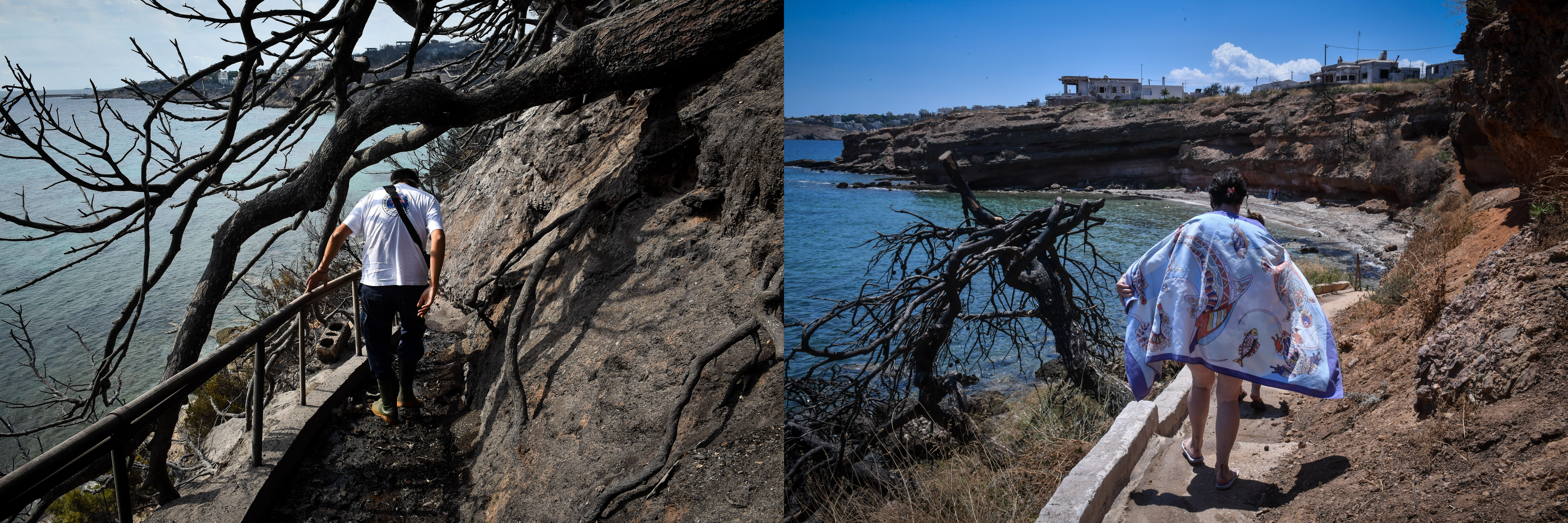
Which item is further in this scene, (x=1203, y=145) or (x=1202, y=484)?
(x=1203, y=145)

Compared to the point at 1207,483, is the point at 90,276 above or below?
above

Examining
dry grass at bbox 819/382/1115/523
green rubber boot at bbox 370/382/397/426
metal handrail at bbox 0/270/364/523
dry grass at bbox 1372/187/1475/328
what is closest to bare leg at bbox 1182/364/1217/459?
dry grass at bbox 819/382/1115/523

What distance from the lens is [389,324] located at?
3.68m

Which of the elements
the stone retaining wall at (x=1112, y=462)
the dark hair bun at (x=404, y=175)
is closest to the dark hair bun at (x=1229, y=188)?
the stone retaining wall at (x=1112, y=462)

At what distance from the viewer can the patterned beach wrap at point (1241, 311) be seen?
2.55 metres

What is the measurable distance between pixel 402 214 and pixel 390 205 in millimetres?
113

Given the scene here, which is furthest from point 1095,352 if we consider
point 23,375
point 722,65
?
point 23,375

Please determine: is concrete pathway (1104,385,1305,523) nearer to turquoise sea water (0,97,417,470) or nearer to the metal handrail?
the metal handrail

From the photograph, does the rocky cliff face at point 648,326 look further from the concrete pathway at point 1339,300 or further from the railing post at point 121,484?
the concrete pathway at point 1339,300

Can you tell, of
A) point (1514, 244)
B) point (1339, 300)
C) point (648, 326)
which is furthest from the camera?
point (1339, 300)

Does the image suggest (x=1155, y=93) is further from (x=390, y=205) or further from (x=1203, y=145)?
(x=390, y=205)

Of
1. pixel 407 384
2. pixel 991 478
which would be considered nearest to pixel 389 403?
pixel 407 384

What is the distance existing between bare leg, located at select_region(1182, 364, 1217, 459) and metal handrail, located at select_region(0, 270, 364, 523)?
3739 mm

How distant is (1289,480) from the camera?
266 cm
